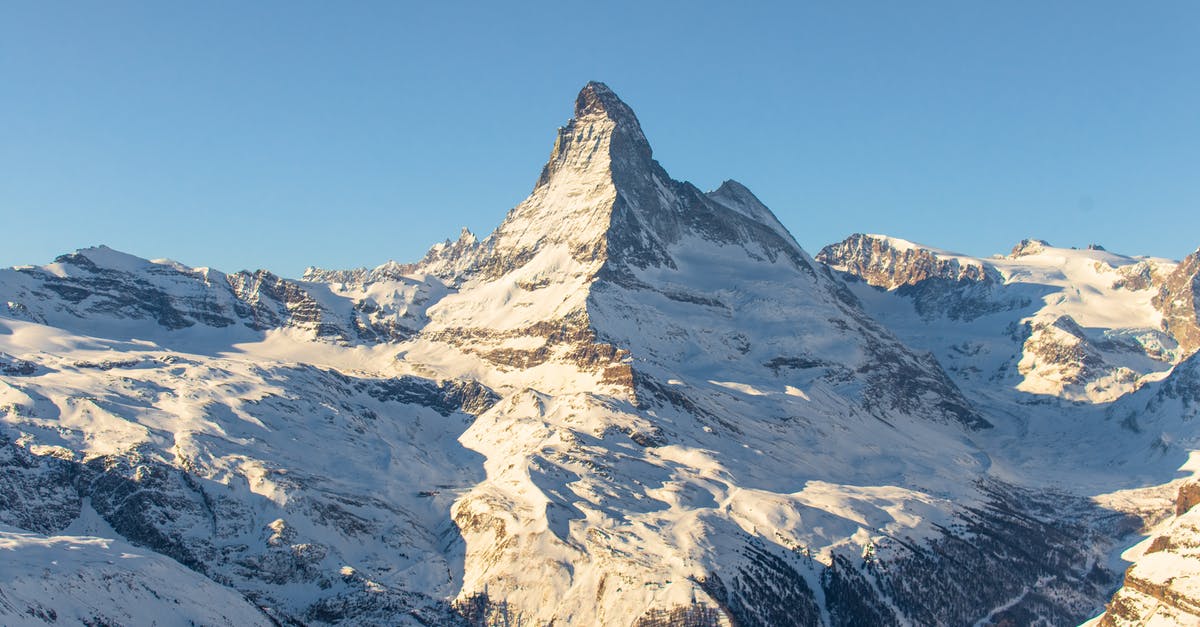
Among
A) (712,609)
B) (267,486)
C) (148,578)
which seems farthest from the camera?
(267,486)

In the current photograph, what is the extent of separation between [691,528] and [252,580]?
7609cm

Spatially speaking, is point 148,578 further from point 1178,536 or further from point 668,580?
point 1178,536

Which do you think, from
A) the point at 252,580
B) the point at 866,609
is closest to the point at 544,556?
the point at 252,580

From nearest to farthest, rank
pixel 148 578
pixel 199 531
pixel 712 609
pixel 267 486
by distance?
pixel 148 578, pixel 712 609, pixel 199 531, pixel 267 486

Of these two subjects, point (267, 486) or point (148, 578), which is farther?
point (267, 486)

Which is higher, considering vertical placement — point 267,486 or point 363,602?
point 267,486

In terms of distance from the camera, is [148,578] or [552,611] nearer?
[148,578]

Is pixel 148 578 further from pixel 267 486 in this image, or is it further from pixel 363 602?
pixel 267 486

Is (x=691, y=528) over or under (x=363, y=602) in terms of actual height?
Result: over

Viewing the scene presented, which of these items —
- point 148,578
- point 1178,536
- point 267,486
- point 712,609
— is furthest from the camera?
point 267,486

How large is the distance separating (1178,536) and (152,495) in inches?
6089

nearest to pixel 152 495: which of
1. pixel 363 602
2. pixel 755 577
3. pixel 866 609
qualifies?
pixel 363 602

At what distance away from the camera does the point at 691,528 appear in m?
198

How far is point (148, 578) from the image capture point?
139875 millimetres
